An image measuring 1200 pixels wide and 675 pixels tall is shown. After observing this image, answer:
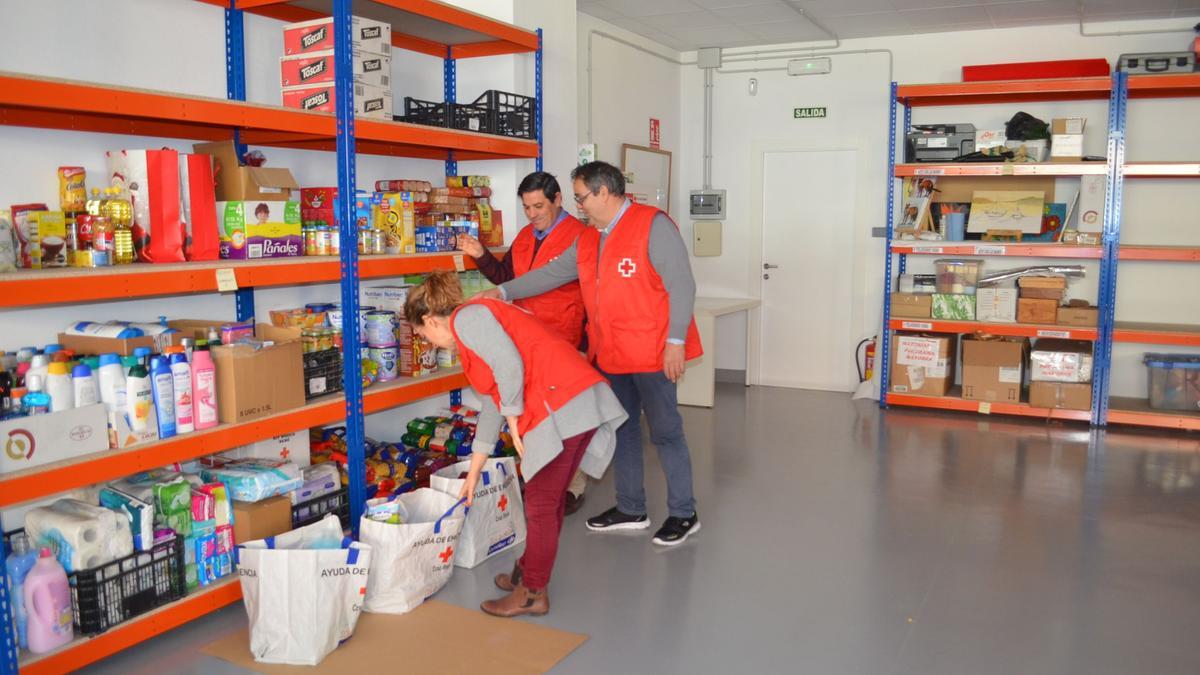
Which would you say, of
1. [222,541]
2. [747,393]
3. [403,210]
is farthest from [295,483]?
[747,393]

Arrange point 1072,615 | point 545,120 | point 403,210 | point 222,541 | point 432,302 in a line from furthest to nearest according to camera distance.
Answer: point 545,120, point 403,210, point 1072,615, point 222,541, point 432,302

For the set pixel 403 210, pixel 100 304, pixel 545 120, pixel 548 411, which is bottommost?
pixel 548 411

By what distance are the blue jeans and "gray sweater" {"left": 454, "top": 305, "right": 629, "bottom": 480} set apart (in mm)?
735

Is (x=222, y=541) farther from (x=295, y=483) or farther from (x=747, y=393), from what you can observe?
(x=747, y=393)

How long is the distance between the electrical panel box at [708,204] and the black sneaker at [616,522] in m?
4.70

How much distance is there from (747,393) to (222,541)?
5476 mm

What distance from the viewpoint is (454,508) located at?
355 cm

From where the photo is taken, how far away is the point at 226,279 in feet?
10.3

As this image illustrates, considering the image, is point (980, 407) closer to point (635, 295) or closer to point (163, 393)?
point (635, 295)

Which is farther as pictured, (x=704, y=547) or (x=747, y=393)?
(x=747, y=393)

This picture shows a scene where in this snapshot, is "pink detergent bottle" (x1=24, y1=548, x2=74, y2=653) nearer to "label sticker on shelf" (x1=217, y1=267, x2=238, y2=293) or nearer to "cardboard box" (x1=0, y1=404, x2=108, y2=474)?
"cardboard box" (x1=0, y1=404, x2=108, y2=474)

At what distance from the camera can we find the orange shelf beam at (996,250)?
22.3 ft

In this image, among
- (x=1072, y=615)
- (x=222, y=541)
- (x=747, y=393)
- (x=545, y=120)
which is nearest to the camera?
(x=222, y=541)

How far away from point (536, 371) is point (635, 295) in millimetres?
950
